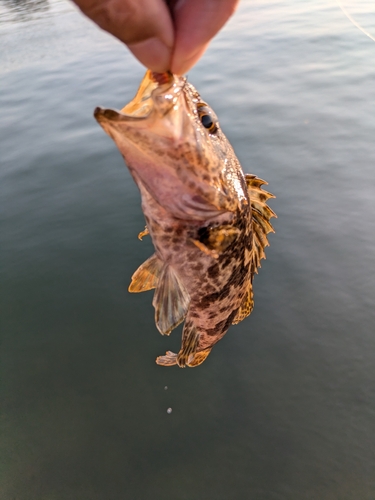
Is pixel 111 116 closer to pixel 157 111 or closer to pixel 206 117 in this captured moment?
pixel 157 111

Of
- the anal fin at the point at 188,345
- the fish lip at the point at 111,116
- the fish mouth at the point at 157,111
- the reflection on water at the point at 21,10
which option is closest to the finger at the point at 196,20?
the fish mouth at the point at 157,111

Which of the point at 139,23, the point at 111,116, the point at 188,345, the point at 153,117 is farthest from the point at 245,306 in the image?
the point at 139,23

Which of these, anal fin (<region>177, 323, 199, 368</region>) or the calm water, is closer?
anal fin (<region>177, 323, 199, 368</region>)

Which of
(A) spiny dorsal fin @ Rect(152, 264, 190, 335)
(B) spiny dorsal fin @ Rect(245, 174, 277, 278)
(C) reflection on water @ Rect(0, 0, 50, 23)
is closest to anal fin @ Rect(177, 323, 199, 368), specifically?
(A) spiny dorsal fin @ Rect(152, 264, 190, 335)

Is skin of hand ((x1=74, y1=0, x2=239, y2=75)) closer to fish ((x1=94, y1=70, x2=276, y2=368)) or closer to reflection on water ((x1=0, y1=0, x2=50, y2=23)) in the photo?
fish ((x1=94, y1=70, x2=276, y2=368))

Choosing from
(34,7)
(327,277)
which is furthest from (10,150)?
(34,7)

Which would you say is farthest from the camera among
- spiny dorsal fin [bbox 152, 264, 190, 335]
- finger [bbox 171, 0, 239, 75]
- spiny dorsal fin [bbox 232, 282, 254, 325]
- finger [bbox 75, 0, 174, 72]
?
spiny dorsal fin [bbox 232, 282, 254, 325]
